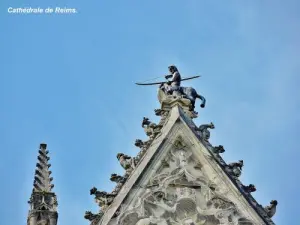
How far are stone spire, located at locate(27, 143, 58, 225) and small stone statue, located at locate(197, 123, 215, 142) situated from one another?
10.3ft

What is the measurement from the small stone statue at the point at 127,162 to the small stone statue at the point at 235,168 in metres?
1.82

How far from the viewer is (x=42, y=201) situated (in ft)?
70.9

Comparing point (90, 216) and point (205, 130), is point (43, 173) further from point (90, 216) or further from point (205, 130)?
point (205, 130)

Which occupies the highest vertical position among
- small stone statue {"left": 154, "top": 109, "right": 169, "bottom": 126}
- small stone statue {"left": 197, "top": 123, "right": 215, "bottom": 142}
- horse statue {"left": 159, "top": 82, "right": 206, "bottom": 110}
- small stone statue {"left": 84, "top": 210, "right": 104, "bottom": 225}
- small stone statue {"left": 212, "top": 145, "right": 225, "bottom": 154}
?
horse statue {"left": 159, "top": 82, "right": 206, "bottom": 110}

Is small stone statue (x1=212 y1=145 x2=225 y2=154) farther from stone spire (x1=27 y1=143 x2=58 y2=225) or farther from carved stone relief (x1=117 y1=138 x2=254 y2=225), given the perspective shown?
stone spire (x1=27 y1=143 x2=58 y2=225)

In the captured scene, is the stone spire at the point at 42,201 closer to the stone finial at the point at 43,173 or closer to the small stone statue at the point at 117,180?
the stone finial at the point at 43,173

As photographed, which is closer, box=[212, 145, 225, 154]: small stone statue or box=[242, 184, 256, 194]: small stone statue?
box=[242, 184, 256, 194]: small stone statue

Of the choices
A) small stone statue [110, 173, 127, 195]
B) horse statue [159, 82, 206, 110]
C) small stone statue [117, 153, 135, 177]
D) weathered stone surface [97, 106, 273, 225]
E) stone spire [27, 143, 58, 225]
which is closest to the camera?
stone spire [27, 143, 58, 225]

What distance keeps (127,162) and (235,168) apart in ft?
6.82

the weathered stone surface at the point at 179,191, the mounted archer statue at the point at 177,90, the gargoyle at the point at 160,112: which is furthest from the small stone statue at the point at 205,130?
the gargoyle at the point at 160,112

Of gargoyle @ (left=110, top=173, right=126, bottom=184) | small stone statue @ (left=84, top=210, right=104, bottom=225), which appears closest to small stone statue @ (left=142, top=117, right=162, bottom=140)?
gargoyle @ (left=110, top=173, right=126, bottom=184)

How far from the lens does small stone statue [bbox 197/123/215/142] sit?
23453 mm

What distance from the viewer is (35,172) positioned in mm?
22781

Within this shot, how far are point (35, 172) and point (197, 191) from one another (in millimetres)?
3186
